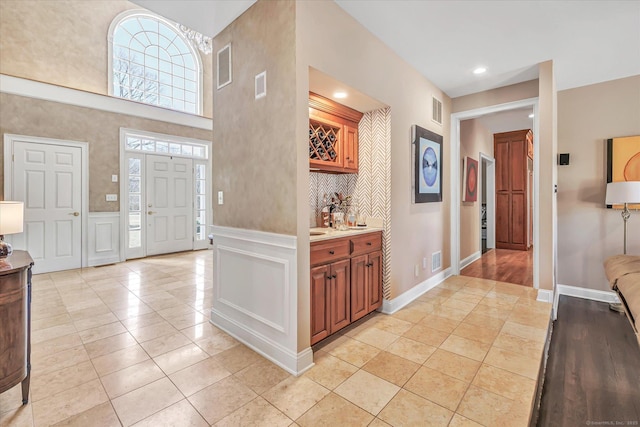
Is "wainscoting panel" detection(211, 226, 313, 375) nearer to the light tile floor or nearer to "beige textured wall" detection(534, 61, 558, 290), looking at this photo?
the light tile floor

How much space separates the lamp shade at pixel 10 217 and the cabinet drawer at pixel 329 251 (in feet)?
6.48

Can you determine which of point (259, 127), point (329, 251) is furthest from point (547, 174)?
point (259, 127)

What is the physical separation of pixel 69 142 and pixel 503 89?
268 inches

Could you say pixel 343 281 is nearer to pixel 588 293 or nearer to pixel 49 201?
pixel 588 293

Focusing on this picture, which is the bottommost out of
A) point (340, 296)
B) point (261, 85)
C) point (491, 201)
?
point (340, 296)

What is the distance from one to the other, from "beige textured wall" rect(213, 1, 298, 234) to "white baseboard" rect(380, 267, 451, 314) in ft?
5.15

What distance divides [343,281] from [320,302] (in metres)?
0.32

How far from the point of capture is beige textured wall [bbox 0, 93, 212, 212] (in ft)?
14.9

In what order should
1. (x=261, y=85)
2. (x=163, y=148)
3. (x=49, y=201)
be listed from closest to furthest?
1. (x=261, y=85)
2. (x=49, y=201)
3. (x=163, y=148)

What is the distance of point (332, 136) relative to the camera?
3.01m

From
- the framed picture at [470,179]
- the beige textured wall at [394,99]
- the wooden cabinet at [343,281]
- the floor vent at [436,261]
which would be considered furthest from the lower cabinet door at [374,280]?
the framed picture at [470,179]

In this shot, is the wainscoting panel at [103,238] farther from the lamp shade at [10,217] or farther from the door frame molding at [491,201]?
the door frame molding at [491,201]

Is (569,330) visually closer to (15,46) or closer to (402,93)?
(402,93)

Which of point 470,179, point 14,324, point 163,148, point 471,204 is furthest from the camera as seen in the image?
point 163,148
